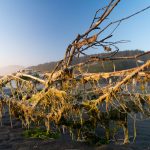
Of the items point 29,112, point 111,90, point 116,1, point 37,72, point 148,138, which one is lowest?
point 148,138

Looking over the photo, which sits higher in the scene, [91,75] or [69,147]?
[91,75]

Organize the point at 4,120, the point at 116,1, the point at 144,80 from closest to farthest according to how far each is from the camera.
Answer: the point at 116,1 < the point at 144,80 < the point at 4,120

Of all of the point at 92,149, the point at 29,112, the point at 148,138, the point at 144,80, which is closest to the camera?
the point at 144,80

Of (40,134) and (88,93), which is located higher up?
(88,93)

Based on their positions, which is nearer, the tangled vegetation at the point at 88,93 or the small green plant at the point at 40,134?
the tangled vegetation at the point at 88,93

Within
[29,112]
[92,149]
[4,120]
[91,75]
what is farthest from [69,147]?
[4,120]

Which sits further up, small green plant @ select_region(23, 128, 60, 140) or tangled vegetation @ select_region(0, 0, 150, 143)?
tangled vegetation @ select_region(0, 0, 150, 143)

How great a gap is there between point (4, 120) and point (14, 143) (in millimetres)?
2411

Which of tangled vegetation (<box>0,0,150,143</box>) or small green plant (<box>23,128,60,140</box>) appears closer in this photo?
tangled vegetation (<box>0,0,150,143</box>)

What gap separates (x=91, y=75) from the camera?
4.80 meters

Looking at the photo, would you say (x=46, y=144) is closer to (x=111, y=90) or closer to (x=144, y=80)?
(x=111, y=90)

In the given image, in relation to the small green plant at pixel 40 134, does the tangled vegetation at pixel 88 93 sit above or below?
above

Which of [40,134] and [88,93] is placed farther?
[40,134]

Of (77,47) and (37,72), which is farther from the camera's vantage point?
(37,72)
